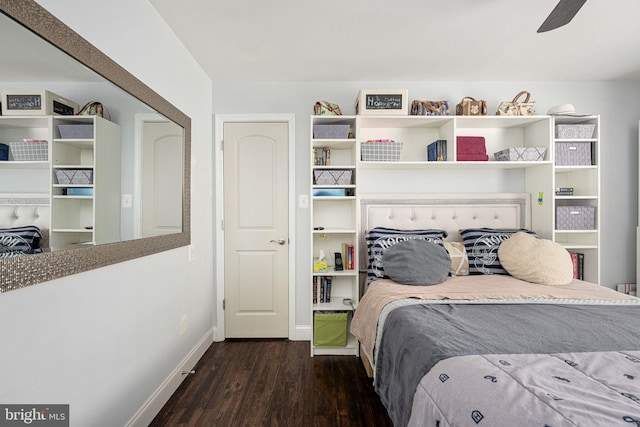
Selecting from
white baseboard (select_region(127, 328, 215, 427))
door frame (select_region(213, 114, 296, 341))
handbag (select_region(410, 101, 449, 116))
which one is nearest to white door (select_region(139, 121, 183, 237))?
door frame (select_region(213, 114, 296, 341))

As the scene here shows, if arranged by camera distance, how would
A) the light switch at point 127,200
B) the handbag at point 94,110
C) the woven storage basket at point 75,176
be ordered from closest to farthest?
the woven storage basket at point 75,176
the handbag at point 94,110
the light switch at point 127,200

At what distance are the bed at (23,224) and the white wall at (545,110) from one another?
2.11 m

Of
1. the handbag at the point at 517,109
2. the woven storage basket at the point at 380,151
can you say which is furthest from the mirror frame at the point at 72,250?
the handbag at the point at 517,109

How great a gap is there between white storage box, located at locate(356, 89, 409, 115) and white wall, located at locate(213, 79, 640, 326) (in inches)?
13.9

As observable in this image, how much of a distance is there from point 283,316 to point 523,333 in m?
2.18

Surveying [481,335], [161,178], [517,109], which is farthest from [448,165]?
[161,178]

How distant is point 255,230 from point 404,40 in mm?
2100

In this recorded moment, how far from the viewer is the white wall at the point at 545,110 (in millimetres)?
3053

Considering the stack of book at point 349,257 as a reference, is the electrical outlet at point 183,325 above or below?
below

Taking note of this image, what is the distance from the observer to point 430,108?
279 cm

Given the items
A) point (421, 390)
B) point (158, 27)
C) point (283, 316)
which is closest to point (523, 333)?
point (421, 390)

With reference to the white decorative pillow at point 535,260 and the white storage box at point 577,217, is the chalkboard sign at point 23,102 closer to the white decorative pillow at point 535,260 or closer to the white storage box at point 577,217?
the white decorative pillow at point 535,260

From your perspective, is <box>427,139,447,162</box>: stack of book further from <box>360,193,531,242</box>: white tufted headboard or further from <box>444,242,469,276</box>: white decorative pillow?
<box>444,242,469,276</box>: white decorative pillow

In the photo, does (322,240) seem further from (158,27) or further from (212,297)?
(158,27)
